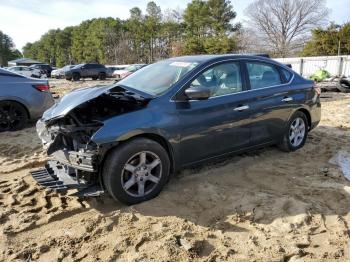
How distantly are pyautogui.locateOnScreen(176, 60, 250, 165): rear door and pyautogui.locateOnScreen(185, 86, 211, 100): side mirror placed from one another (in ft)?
0.39

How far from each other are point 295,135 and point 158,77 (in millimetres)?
2606

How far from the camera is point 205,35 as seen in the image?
52125mm

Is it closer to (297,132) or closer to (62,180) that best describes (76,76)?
(297,132)

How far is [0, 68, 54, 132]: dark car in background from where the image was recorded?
7.29m

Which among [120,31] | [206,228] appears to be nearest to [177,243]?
[206,228]

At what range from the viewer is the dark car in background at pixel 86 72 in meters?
31.4

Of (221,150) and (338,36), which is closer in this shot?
(221,150)

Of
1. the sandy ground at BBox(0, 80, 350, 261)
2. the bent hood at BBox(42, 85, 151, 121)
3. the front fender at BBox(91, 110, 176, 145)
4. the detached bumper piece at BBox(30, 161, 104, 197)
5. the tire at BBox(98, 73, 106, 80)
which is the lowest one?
the tire at BBox(98, 73, 106, 80)

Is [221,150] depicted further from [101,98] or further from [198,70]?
[101,98]

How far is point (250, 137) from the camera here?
5.02 m

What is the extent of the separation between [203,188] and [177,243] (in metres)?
1.24

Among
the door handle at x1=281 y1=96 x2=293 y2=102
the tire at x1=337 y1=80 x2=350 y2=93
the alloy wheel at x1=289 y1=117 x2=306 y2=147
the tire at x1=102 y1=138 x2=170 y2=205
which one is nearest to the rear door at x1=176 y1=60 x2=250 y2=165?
the tire at x1=102 y1=138 x2=170 y2=205

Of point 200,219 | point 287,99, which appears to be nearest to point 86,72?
point 287,99

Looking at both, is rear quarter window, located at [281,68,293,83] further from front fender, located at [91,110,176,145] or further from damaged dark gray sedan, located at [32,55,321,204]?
front fender, located at [91,110,176,145]
